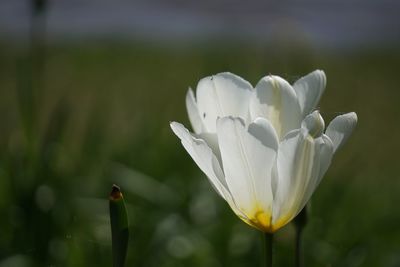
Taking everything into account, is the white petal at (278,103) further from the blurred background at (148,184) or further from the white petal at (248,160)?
the blurred background at (148,184)

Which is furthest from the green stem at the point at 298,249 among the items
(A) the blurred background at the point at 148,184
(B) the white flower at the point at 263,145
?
(A) the blurred background at the point at 148,184

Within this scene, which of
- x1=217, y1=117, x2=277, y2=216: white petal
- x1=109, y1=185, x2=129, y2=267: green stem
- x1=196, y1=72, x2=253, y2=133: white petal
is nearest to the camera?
x1=109, y1=185, x2=129, y2=267: green stem

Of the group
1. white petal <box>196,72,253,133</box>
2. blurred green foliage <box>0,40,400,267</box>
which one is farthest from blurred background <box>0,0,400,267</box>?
white petal <box>196,72,253,133</box>

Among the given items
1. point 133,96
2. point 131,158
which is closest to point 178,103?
point 133,96

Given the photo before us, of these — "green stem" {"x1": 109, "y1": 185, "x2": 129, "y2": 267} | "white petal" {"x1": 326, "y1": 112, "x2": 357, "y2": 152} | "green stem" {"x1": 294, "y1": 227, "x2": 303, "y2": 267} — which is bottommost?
"green stem" {"x1": 294, "y1": 227, "x2": 303, "y2": 267}

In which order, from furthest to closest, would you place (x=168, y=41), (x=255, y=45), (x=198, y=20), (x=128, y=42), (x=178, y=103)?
(x=198, y=20) → (x=168, y=41) → (x=128, y=42) → (x=255, y=45) → (x=178, y=103)

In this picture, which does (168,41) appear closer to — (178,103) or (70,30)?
(70,30)

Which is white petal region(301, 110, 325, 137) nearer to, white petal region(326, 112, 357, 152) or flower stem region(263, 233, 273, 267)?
white petal region(326, 112, 357, 152)
